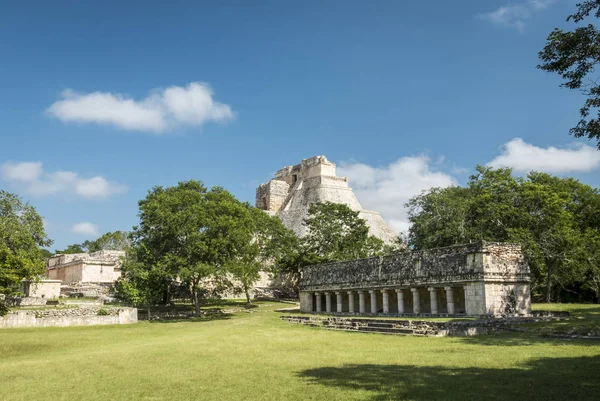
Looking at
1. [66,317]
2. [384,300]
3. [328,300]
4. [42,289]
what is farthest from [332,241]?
[66,317]

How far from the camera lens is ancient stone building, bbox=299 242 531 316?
24766 mm

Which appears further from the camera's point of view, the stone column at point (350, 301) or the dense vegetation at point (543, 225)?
the stone column at point (350, 301)

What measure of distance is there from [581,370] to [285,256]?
3924 centimetres

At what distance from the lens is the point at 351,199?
262 ft

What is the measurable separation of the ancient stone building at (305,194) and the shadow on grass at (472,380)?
191 ft

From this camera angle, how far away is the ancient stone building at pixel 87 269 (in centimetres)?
5253

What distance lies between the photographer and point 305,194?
80812 mm

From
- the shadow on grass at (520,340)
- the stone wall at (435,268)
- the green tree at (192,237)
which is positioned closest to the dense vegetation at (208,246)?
the green tree at (192,237)

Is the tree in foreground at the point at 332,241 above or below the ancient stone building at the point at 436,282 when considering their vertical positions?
above

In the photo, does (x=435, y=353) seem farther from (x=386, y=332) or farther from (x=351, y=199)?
(x=351, y=199)

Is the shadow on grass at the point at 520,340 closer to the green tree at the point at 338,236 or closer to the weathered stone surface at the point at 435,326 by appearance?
the weathered stone surface at the point at 435,326

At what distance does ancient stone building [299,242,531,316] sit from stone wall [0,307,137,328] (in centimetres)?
1401

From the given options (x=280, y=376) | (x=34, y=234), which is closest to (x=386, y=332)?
(x=280, y=376)

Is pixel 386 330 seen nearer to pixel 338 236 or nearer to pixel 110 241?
pixel 338 236
